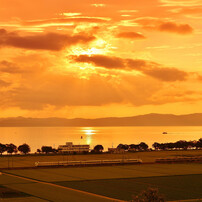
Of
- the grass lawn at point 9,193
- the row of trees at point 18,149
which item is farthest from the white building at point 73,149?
the grass lawn at point 9,193

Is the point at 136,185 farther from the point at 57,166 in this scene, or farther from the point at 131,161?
the point at 131,161

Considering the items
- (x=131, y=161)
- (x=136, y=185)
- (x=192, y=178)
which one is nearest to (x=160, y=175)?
(x=192, y=178)

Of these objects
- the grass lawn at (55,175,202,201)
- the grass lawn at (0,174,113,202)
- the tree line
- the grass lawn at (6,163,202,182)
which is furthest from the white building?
the grass lawn at (0,174,113,202)

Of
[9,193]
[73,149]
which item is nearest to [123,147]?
[73,149]

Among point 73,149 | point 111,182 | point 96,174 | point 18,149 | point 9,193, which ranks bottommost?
point 9,193

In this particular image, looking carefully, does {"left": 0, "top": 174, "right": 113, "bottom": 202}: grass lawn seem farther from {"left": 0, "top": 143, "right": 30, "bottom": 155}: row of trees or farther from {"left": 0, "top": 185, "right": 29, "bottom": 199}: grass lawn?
{"left": 0, "top": 143, "right": 30, "bottom": 155}: row of trees

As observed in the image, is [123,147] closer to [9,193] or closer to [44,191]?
[44,191]

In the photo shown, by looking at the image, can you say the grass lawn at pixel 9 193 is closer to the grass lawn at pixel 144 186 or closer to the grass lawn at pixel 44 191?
the grass lawn at pixel 44 191

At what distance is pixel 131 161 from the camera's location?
9325 centimetres

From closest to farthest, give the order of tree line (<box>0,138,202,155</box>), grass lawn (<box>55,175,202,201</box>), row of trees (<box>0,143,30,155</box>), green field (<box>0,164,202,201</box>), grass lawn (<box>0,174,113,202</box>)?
grass lawn (<box>0,174,113,202</box>) < grass lawn (<box>55,175,202,201</box>) < green field (<box>0,164,202,201</box>) < row of trees (<box>0,143,30,155</box>) < tree line (<box>0,138,202,155</box>)

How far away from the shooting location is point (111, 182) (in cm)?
5866

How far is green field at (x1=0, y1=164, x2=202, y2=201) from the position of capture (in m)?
47.8

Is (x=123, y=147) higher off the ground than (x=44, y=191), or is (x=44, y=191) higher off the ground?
(x=123, y=147)

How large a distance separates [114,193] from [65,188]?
6.86m
